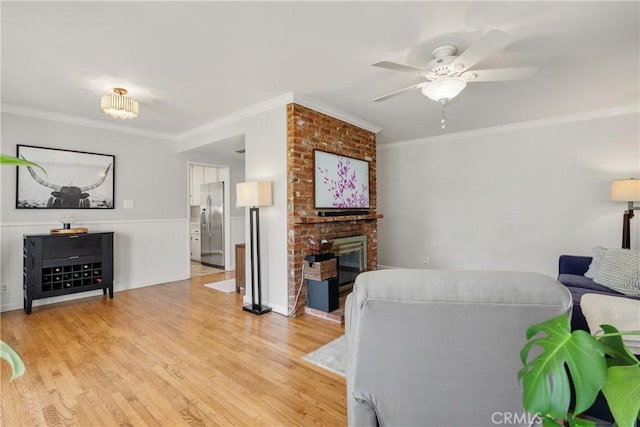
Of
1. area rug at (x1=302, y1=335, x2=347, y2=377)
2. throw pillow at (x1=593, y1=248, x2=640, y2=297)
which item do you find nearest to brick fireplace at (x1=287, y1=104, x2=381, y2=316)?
area rug at (x1=302, y1=335, x2=347, y2=377)

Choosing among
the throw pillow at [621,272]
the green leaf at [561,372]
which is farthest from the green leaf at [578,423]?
the throw pillow at [621,272]

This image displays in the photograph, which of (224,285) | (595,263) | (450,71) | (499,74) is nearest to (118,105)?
(224,285)

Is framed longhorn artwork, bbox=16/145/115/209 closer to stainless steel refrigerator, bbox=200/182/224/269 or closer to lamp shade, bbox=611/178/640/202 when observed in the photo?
stainless steel refrigerator, bbox=200/182/224/269

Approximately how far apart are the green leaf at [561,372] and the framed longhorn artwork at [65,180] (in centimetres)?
Answer: 479

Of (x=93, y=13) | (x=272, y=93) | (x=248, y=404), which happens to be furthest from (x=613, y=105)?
(x=93, y=13)

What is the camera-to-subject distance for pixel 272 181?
135 inches

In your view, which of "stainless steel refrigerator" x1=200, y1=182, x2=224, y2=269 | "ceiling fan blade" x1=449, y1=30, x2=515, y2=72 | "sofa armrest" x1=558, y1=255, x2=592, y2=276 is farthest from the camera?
"stainless steel refrigerator" x1=200, y1=182, x2=224, y2=269

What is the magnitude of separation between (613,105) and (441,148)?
6.83 feet

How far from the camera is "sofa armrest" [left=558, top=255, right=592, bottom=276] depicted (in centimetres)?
313

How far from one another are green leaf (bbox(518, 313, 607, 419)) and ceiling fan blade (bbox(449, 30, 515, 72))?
5.08 ft

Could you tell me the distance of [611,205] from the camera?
3.72 m

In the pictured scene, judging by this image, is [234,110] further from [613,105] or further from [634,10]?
[613,105]

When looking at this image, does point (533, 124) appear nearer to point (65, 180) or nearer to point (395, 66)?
point (395, 66)

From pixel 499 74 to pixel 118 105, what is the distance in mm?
3262
